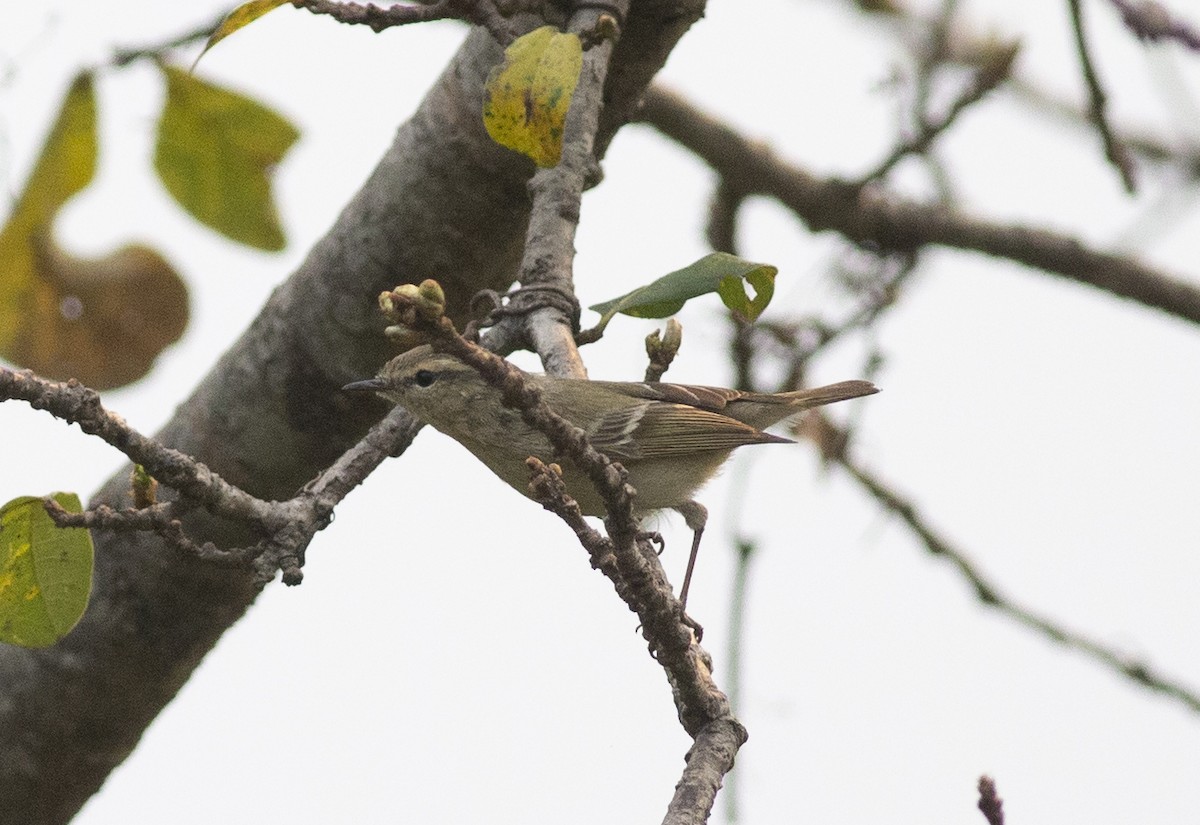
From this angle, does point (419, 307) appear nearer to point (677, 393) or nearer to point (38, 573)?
point (38, 573)

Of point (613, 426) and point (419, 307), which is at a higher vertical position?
point (613, 426)

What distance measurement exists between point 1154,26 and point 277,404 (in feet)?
7.74

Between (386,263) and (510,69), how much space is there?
53.6 inches

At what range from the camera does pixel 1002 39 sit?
17.7ft

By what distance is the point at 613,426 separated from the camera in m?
4.10

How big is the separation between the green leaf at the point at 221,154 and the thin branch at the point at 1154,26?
6.25 ft

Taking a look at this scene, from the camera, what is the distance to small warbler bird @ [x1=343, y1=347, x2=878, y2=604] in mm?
3957

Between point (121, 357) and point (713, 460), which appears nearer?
point (121, 357)

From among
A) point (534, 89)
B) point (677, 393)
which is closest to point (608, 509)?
point (534, 89)

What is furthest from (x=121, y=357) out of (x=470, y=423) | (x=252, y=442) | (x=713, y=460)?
(x=713, y=460)

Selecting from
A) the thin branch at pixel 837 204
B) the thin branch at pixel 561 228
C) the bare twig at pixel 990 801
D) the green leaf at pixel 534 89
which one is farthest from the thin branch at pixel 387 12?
the thin branch at pixel 837 204

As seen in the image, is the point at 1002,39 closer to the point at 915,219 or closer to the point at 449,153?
the point at 915,219

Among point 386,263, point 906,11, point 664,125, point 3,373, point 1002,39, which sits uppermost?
point 906,11

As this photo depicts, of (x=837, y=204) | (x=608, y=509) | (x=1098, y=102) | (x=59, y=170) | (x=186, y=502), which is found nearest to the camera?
(x=608, y=509)
